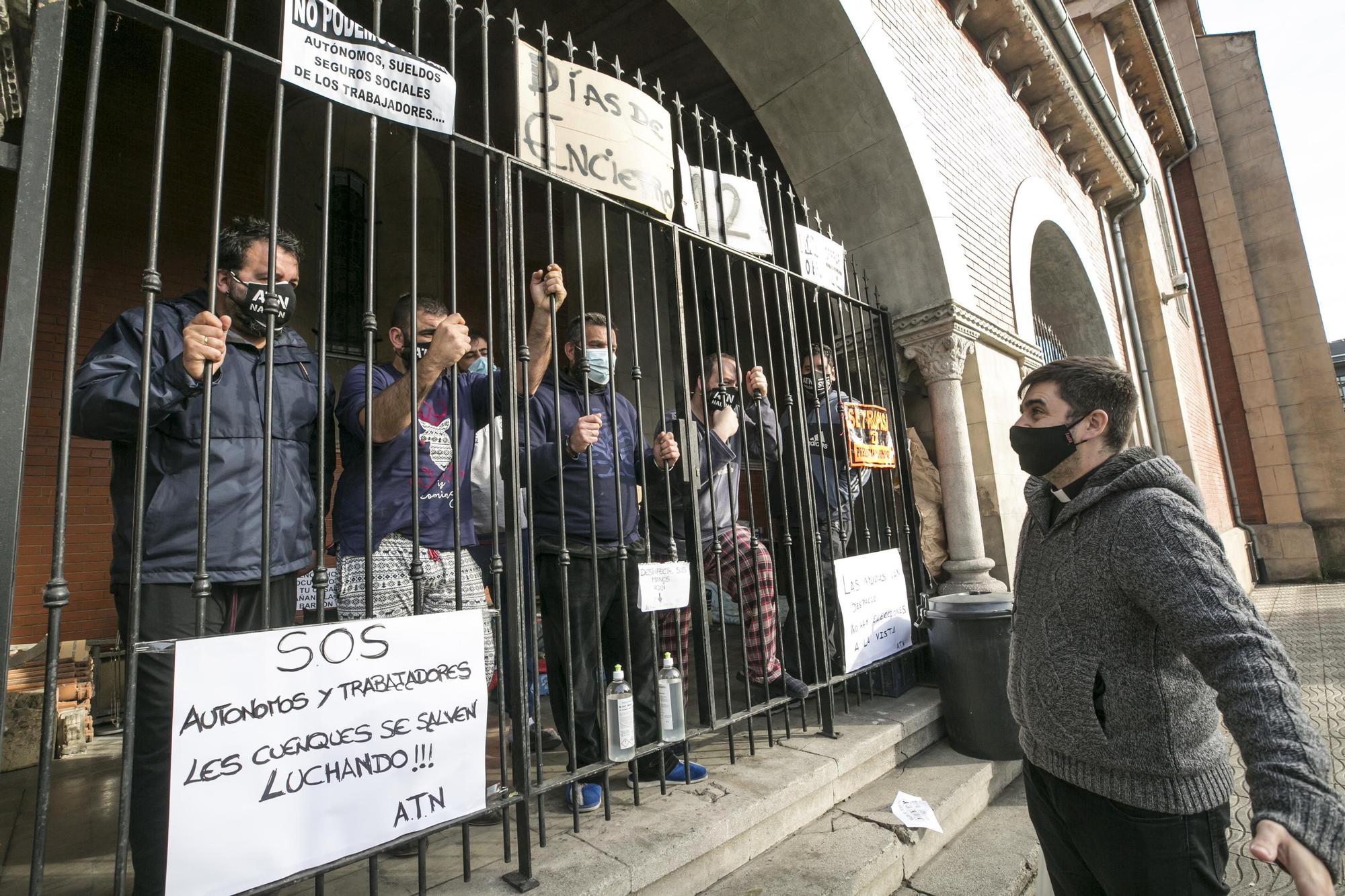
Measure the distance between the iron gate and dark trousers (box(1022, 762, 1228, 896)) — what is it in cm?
131

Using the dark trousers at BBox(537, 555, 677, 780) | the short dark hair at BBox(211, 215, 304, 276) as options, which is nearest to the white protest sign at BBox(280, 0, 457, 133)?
the short dark hair at BBox(211, 215, 304, 276)

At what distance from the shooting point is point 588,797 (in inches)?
101

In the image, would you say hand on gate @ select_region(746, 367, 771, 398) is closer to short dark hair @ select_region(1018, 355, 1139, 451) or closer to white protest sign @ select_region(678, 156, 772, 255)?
white protest sign @ select_region(678, 156, 772, 255)

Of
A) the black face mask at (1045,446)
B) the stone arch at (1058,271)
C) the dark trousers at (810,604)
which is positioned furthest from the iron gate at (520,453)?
the stone arch at (1058,271)

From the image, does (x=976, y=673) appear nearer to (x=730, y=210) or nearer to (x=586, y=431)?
(x=586, y=431)

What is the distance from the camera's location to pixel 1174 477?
1.60 meters

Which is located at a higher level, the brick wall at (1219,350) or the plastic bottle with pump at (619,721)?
the brick wall at (1219,350)

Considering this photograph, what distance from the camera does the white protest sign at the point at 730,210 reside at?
3625 millimetres

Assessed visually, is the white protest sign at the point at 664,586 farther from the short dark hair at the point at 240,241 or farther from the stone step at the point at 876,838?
the short dark hair at the point at 240,241

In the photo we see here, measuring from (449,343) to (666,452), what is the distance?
1235 millimetres

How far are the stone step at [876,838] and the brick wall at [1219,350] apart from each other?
47.3 feet

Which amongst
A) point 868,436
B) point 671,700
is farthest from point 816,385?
point 671,700

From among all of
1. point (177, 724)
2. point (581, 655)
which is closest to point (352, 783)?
point (177, 724)

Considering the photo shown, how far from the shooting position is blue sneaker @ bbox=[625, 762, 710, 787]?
108 inches
